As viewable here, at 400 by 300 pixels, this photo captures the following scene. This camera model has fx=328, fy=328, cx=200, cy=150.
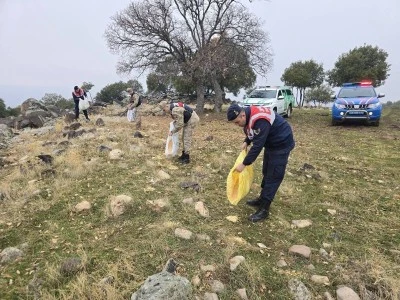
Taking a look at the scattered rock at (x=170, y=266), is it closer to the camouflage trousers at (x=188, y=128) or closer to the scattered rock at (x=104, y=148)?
the camouflage trousers at (x=188, y=128)

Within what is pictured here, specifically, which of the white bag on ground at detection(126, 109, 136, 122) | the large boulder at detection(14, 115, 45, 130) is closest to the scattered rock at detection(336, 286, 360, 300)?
the white bag on ground at detection(126, 109, 136, 122)

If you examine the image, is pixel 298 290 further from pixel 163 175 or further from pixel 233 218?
pixel 163 175

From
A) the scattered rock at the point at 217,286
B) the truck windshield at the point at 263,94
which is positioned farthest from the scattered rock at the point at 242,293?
the truck windshield at the point at 263,94

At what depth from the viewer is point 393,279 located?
10.2 feet

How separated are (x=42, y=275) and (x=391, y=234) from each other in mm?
4009

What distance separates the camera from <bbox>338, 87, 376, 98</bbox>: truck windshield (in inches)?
479

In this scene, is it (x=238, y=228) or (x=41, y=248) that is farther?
(x=238, y=228)

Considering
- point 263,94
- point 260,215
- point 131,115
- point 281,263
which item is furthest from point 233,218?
point 263,94

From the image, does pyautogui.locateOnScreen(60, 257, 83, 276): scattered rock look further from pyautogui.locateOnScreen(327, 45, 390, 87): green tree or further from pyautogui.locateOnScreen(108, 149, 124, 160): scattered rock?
pyautogui.locateOnScreen(327, 45, 390, 87): green tree

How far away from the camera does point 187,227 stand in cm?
407

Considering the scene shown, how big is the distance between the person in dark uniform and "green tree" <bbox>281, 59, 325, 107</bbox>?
28524mm

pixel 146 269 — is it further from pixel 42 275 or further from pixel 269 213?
pixel 269 213

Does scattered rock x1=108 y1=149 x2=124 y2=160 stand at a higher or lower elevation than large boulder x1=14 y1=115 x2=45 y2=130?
lower

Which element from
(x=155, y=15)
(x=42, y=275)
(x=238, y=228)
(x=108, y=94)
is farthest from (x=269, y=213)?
(x=108, y=94)
